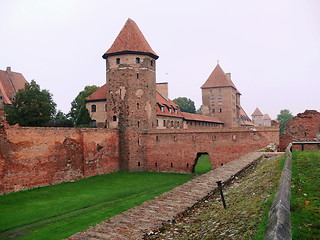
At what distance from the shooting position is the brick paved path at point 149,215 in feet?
14.8

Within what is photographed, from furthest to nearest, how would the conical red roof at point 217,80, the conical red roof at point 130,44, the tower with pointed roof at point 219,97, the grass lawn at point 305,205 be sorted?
the conical red roof at point 217,80 < the tower with pointed roof at point 219,97 < the conical red roof at point 130,44 < the grass lawn at point 305,205

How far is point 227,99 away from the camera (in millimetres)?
59562

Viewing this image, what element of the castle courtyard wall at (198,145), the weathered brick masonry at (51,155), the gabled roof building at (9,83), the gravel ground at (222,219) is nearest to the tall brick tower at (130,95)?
the castle courtyard wall at (198,145)

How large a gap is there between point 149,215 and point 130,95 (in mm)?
24290

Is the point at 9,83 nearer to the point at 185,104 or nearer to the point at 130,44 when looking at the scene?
the point at 130,44

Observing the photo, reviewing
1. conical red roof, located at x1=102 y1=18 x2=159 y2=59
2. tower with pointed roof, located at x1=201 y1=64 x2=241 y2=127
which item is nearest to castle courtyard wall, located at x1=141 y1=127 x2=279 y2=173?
conical red roof, located at x1=102 y1=18 x2=159 y2=59

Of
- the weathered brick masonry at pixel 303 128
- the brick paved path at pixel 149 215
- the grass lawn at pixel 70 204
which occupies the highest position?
the weathered brick masonry at pixel 303 128

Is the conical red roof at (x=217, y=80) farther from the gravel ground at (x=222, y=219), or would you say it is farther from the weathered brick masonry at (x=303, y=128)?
the gravel ground at (x=222, y=219)

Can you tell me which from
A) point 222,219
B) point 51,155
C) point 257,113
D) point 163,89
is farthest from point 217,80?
point 222,219

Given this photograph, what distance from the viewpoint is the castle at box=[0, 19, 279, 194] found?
22984 mm

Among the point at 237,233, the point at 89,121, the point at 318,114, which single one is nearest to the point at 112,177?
the point at 89,121

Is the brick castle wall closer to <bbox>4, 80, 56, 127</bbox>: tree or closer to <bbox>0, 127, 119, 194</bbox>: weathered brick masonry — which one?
<bbox>0, 127, 119, 194</bbox>: weathered brick masonry

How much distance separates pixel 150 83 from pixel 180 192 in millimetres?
23903

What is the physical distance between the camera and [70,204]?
1647cm
